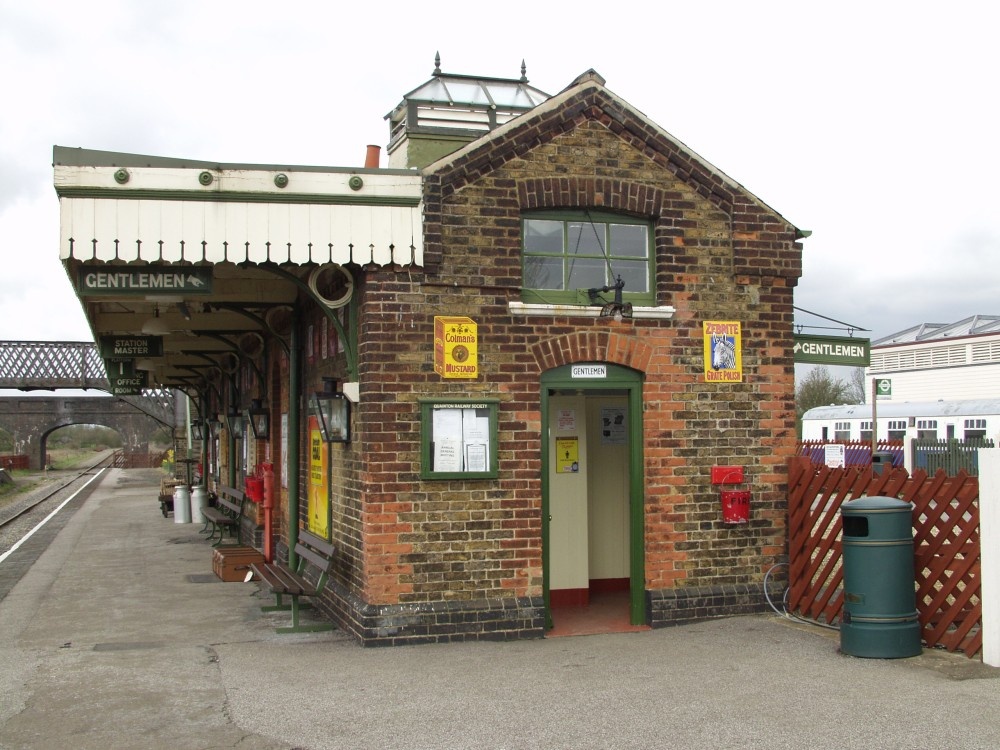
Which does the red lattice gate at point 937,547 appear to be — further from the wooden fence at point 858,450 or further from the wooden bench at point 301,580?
the wooden fence at point 858,450

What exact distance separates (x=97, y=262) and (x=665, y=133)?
515 cm

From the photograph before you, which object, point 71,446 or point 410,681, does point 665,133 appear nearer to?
point 410,681

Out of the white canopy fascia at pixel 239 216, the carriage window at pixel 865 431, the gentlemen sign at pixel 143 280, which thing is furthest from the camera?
the carriage window at pixel 865 431

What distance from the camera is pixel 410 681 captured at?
24.4 ft

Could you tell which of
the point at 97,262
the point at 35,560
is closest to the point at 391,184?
the point at 97,262

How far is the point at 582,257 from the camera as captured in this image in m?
9.48

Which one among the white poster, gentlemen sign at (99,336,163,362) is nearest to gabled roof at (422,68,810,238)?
the white poster

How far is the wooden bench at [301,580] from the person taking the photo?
945 cm

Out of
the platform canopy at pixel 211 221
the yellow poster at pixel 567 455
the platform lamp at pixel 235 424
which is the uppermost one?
the platform canopy at pixel 211 221

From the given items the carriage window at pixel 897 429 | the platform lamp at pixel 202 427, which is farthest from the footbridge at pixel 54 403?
the carriage window at pixel 897 429

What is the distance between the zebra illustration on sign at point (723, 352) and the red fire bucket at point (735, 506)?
1.16m

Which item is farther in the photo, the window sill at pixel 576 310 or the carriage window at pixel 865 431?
the carriage window at pixel 865 431

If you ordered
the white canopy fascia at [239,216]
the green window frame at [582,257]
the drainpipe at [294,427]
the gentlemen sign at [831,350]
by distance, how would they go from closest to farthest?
the white canopy fascia at [239,216]
the green window frame at [582,257]
the gentlemen sign at [831,350]
the drainpipe at [294,427]

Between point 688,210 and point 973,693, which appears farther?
point 688,210
